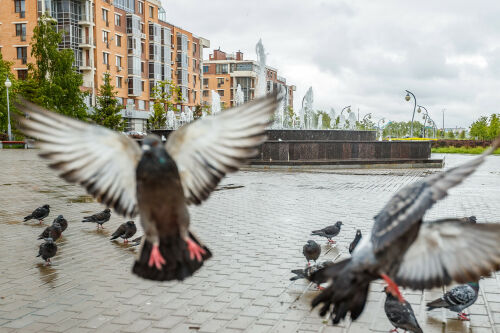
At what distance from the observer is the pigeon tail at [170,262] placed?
6.04ft

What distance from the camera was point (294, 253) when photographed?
8211 mm

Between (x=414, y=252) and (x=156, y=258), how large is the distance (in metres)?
1.21

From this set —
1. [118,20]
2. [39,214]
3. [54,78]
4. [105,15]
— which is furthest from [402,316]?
[118,20]

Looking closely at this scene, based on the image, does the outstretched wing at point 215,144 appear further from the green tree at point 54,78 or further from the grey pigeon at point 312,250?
the green tree at point 54,78

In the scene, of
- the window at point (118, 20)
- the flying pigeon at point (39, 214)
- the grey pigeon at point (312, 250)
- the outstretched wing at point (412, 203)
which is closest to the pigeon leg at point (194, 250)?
the outstretched wing at point (412, 203)

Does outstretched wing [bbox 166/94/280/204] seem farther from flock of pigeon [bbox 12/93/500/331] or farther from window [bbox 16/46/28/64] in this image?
window [bbox 16/46/28/64]

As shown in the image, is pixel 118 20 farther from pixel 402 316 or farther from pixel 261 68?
pixel 402 316

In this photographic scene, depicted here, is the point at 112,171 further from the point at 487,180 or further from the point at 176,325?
the point at 487,180

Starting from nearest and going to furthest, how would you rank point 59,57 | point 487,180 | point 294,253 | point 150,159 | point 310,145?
1. point 150,159
2. point 294,253
3. point 487,180
4. point 310,145
5. point 59,57

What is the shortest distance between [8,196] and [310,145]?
16.5 metres

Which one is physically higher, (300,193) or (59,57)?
(59,57)

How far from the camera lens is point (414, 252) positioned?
2.18 metres

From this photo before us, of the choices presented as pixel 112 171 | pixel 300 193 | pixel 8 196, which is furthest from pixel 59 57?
pixel 112 171

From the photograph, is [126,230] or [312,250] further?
[126,230]
